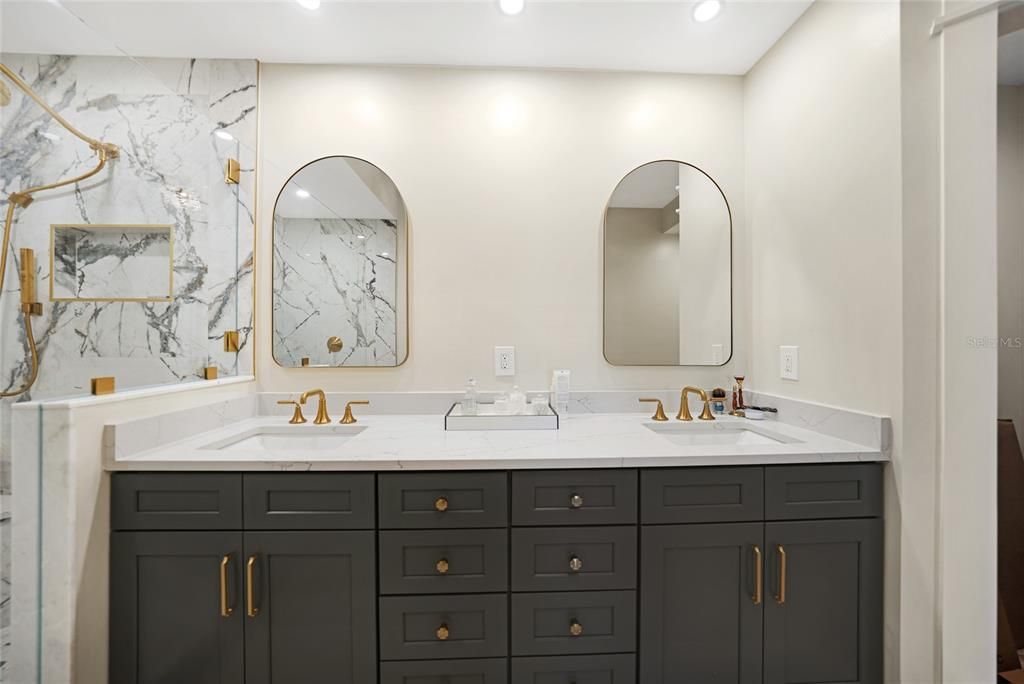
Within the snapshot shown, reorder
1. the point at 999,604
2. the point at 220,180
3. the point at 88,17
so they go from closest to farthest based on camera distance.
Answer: the point at 999,604
the point at 88,17
the point at 220,180

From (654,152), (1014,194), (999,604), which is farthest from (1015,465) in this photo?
(654,152)

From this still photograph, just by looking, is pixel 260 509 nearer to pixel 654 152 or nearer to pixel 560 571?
pixel 560 571

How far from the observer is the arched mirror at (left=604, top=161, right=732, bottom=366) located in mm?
1950

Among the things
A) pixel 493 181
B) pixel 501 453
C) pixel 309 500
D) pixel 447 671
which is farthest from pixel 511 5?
pixel 447 671

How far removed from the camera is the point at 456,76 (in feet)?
6.36

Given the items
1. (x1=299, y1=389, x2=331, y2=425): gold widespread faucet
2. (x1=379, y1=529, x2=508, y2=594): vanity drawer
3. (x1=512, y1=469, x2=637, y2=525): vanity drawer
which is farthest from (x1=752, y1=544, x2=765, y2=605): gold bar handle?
(x1=299, y1=389, x2=331, y2=425): gold widespread faucet

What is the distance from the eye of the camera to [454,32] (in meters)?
1.73

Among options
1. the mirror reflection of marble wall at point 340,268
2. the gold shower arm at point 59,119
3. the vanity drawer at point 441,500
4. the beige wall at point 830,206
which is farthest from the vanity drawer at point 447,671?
the gold shower arm at point 59,119

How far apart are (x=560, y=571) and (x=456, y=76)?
2.02 metres

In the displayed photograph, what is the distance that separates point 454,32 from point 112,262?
1480 mm

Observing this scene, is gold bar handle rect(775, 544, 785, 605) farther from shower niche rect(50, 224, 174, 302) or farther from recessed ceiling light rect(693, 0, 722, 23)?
shower niche rect(50, 224, 174, 302)

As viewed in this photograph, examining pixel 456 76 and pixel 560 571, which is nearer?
pixel 560 571

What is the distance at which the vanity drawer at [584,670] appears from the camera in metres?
1.24

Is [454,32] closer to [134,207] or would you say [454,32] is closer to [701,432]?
[134,207]
